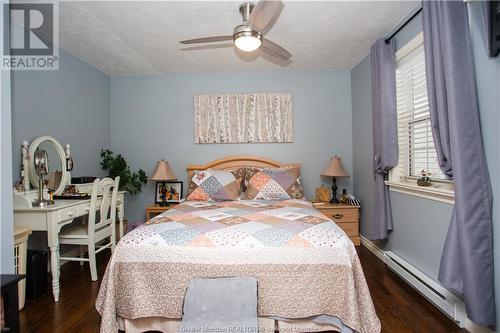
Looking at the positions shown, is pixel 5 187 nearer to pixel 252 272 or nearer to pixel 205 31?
pixel 252 272

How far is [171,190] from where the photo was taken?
3.67 m

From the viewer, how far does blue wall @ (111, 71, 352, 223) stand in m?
3.62

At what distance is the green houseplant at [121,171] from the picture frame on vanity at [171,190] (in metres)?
0.23

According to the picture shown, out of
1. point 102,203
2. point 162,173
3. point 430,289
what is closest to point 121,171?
point 162,173

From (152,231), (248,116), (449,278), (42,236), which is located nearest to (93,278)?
(42,236)

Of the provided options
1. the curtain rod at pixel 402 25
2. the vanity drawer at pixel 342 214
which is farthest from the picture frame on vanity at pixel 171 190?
the curtain rod at pixel 402 25

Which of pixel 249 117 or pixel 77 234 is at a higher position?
pixel 249 117

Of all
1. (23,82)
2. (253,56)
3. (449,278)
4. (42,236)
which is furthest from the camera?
(253,56)

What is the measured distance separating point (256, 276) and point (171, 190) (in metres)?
2.43

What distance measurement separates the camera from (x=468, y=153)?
1514 millimetres

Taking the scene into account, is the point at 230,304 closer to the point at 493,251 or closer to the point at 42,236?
the point at 493,251

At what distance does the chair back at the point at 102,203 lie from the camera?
2.35 meters

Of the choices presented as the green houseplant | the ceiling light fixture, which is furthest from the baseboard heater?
the green houseplant

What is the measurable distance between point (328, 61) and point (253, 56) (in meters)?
0.99
